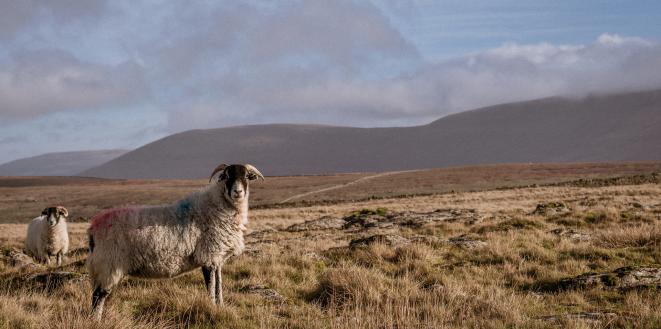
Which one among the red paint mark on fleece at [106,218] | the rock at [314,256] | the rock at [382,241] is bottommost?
the rock at [314,256]

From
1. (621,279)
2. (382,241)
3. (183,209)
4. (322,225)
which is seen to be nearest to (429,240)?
(382,241)

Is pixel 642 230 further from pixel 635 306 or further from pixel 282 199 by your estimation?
pixel 282 199

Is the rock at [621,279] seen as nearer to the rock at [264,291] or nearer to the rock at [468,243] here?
the rock at [468,243]

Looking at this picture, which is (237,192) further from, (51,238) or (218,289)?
(51,238)

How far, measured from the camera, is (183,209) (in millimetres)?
9891

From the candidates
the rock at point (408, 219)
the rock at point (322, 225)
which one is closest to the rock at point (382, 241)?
the rock at point (408, 219)

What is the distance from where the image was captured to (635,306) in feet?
26.8

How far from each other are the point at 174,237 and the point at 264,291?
2032 millimetres

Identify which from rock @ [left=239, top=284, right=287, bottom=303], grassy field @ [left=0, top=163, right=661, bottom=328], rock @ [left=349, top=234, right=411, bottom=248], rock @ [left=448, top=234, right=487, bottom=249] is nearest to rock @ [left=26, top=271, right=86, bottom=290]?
grassy field @ [left=0, top=163, right=661, bottom=328]

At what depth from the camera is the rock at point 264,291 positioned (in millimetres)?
9844

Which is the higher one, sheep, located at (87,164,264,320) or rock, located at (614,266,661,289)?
sheep, located at (87,164,264,320)

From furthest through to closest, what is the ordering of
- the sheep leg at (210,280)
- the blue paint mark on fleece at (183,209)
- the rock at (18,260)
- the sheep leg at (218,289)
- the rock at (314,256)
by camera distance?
the rock at (18,260)
the rock at (314,256)
the blue paint mark on fleece at (183,209)
the sheep leg at (210,280)
the sheep leg at (218,289)

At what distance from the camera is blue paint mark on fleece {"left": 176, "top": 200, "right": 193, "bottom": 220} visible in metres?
9.75

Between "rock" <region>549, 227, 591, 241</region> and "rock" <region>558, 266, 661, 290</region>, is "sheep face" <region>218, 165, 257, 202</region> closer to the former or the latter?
"rock" <region>558, 266, 661, 290</region>
